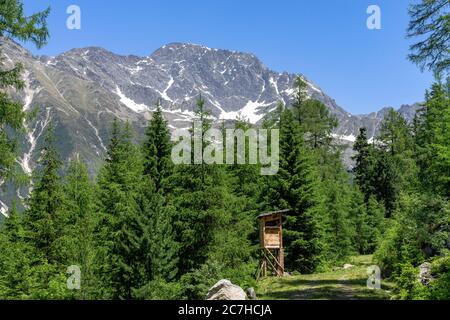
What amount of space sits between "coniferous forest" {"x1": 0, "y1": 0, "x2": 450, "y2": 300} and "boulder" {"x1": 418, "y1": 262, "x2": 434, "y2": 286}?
8.9 inches

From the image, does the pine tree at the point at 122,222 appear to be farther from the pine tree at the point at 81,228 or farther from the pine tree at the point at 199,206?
the pine tree at the point at 199,206

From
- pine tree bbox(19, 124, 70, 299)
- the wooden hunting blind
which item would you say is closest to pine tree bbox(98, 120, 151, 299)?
pine tree bbox(19, 124, 70, 299)

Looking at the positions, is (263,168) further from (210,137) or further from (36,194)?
(36,194)

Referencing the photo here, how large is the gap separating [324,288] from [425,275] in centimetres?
682

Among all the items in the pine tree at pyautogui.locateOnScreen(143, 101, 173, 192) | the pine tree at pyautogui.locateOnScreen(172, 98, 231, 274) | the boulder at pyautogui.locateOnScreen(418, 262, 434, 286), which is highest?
the pine tree at pyautogui.locateOnScreen(143, 101, 173, 192)

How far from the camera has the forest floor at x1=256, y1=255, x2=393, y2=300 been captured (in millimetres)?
19423

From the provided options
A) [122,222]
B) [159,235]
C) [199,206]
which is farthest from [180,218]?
[159,235]

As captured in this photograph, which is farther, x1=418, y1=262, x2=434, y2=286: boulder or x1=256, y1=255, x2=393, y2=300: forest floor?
x1=256, y1=255, x2=393, y2=300: forest floor

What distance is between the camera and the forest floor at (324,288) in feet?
63.7

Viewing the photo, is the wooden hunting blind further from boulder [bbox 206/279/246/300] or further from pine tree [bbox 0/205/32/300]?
pine tree [bbox 0/205/32/300]

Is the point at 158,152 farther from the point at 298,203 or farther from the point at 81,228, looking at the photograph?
the point at 298,203

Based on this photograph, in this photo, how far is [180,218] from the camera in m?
26.6

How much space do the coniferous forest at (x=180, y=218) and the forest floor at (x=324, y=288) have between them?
1.15 metres

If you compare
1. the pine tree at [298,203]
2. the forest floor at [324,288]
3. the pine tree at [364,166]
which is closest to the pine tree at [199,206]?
the forest floor at [324,288]
